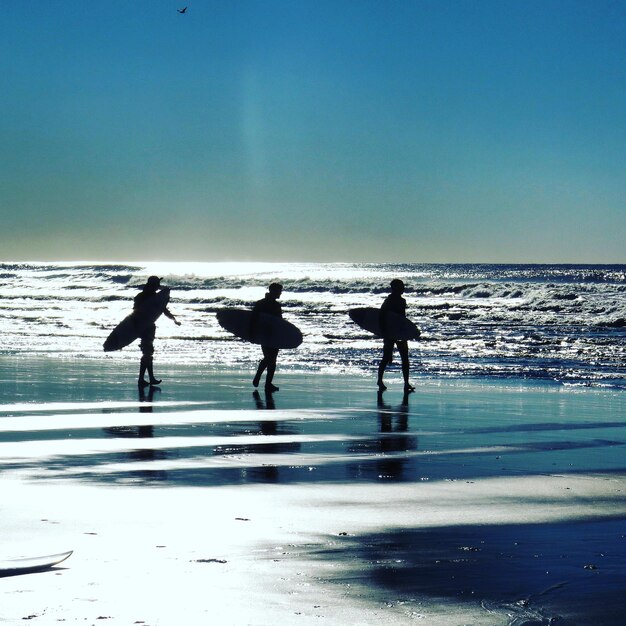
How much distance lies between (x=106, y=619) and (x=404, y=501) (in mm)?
3332

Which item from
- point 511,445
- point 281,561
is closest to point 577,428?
point 511,445

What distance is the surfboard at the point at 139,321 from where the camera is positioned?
17609mm

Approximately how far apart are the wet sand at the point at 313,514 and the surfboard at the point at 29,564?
0.23ft

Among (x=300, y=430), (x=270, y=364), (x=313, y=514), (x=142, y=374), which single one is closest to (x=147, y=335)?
(x=142, y=374)

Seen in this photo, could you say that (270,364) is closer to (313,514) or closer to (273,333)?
(273,333)

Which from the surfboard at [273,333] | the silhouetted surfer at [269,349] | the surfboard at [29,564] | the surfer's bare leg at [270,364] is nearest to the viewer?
the surfboard at [29,564]

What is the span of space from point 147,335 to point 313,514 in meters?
10.9

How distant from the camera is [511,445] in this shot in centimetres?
1055

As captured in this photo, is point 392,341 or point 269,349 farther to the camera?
point 392,341

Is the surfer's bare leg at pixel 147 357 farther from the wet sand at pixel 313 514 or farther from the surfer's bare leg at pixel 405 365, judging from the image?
the surfer's bare leg at pixel 405 365

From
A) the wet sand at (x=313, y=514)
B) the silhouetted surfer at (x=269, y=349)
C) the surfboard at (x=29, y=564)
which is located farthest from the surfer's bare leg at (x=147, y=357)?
the surfboard at (x=29, y=564)

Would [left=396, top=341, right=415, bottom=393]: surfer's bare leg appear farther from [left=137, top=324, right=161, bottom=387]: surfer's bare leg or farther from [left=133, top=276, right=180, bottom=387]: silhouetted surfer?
[left=137, top=324, right=161, bottom=387]: surfer's bare leg

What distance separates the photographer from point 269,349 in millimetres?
16766

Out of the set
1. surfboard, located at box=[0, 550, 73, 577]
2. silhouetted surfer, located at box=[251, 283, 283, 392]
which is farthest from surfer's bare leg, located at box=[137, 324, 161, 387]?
surfboard, located at box=[0, 550, 73, 577]
